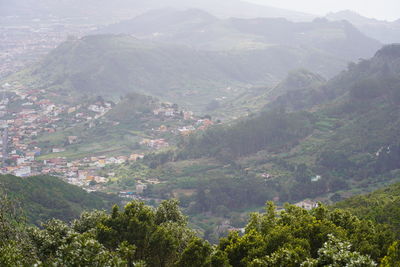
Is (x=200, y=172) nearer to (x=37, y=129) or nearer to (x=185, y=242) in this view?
(x=37, y=129)

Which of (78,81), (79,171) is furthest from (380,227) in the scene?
(78,81)

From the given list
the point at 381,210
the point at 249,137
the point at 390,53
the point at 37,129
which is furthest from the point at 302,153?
the point at 37,129

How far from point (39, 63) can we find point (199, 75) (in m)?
62.6

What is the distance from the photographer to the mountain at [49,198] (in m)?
47.2

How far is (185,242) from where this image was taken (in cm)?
2336

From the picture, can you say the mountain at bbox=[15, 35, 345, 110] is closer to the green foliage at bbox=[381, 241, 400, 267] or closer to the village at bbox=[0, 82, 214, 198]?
the village at bbox=[0, 82, 214, 198]

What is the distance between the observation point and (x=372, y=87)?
87562mm

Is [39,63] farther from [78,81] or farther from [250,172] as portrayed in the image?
[250,172]

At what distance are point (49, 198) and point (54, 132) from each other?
52473 millimetres

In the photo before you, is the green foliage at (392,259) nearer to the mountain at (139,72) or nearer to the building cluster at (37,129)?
the building cluster at (37,129)

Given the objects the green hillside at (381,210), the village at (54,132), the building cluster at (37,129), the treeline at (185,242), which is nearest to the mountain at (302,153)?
the village at (54,132)

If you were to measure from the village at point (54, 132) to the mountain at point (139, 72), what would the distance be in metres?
20.0

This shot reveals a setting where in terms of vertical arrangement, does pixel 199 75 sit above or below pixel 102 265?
below

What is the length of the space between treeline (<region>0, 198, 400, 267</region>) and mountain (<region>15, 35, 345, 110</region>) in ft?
389
